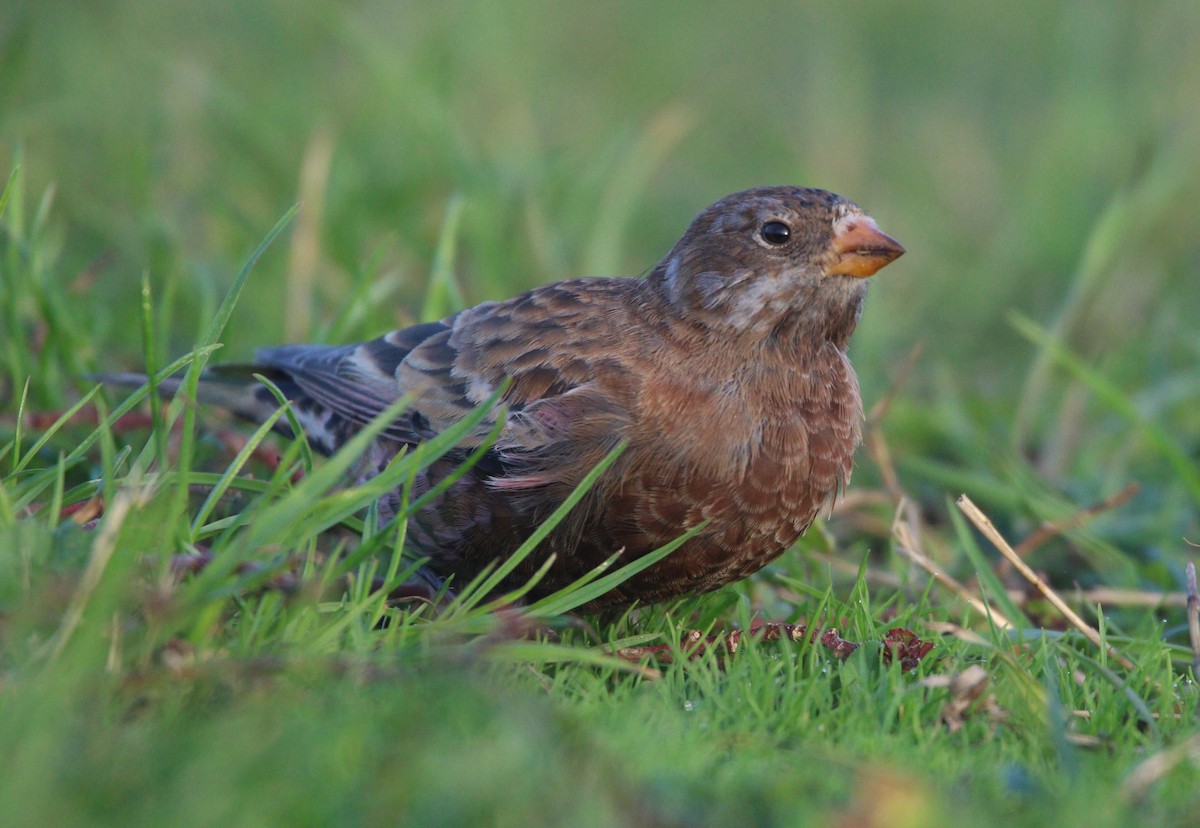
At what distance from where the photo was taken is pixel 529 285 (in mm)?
6352

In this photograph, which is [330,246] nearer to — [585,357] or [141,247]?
[141,247]

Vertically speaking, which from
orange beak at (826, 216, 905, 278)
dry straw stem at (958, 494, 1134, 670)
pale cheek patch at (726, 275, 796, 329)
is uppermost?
orange beak at (826, 216, 905, 278)

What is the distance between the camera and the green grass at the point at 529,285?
2.33 metres

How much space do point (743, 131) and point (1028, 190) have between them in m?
2.81

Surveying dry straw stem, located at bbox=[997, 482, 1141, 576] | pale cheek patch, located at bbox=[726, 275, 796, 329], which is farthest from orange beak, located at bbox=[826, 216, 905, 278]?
dry straw stem, located at bbox=[997, 482, 1141, 576]

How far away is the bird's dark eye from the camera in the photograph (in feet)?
12.9

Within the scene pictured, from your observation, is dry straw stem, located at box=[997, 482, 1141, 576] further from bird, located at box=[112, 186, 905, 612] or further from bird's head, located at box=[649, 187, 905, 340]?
bird's head, located at box=[649, 187, 905, 340]

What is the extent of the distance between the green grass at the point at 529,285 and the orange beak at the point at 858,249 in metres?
0.78

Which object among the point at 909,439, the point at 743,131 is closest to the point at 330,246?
the point at 909,439

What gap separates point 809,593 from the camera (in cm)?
376

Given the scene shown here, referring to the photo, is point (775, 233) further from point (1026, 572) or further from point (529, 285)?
point (529, 285)

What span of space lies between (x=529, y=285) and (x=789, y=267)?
8.53ft

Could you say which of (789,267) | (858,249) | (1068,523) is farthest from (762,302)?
(1068,523)

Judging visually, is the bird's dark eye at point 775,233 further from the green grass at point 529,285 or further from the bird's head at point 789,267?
the green grass at point 529,285
